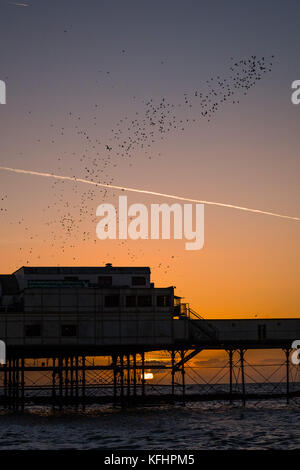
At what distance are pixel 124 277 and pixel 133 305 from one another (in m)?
18.1

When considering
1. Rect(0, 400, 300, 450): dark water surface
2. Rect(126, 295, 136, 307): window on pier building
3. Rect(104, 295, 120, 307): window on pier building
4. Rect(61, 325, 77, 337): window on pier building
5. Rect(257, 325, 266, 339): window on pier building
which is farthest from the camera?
Rect(257, 325, 266, 339): window on pier building

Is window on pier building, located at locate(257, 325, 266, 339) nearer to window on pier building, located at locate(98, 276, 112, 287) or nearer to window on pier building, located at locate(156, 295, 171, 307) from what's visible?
window on pier building, located at locate(156, 295, 171, 307)

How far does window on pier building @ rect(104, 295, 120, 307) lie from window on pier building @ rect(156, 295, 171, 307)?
12.9ft

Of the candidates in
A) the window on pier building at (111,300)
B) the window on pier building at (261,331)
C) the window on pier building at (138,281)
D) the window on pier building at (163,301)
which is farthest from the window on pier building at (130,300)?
the window on pier building at (138,281)

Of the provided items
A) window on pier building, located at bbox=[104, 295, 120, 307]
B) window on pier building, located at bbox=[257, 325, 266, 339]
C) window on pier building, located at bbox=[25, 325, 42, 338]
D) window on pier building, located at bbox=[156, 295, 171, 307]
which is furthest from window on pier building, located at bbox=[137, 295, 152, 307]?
window on pier building, located at bbox=[257, 325, 266, 339]

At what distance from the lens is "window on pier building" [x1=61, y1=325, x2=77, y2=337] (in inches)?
2995

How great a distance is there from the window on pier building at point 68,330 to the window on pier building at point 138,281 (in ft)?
67.5

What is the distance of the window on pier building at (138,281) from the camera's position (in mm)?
96062

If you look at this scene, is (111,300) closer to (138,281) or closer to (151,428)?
(151,428)

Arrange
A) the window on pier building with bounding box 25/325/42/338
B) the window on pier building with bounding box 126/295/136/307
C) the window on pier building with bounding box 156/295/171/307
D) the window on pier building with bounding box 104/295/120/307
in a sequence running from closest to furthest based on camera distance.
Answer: the window on pier building with bounding box 25/325/42/338 → the window on pier building with bounding box 104/295/120/307 → the window on pier building with bounding box 126/295/136/307 → the window on pier building with bounding box 156/295/171/307

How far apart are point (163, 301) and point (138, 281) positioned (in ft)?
60.6

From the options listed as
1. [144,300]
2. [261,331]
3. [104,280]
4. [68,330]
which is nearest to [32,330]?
[68,330]

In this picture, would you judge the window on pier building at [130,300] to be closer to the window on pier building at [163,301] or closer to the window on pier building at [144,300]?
the window on pier building at [144,300]

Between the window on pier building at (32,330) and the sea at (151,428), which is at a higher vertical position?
the window on pier building at (32,330)
